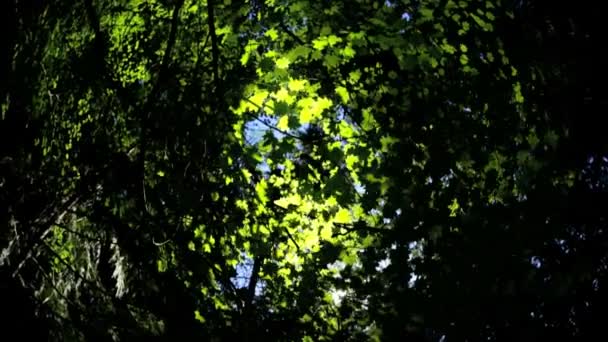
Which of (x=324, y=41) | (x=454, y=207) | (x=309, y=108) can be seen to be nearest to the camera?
(x=324, y=41)

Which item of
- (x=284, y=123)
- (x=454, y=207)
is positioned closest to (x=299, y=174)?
(x=284, y=123)

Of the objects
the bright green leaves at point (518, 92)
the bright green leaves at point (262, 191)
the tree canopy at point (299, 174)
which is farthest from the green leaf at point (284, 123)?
the bright green leaves at point (518, 92)

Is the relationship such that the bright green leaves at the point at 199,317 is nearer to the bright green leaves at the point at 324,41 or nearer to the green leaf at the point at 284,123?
the green leaf at the point at 284,123

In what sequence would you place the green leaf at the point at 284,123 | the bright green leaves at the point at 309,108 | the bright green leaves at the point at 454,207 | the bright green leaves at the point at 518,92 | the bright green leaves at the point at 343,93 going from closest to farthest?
the green leaf at the point at 284,123
the bright green leaves at the point at 309,108
the bright green leaves at the point at 343,93
the bright green leaves at the point at 454,207
the bright green leaves at the point at 518,92

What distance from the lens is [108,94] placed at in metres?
4.38

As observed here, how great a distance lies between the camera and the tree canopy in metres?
3.55

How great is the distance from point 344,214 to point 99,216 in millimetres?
2289

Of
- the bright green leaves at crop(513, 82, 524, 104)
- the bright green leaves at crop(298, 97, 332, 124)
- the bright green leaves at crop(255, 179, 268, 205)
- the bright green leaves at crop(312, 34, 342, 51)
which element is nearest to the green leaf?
the bright green leaves at crop(298, 97, 332, 124)

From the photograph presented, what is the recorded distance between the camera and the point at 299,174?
12.4 feet

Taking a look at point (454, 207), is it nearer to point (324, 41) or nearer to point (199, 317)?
point (324, 41)

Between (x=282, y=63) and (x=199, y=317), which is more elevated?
(x=282, y=63)

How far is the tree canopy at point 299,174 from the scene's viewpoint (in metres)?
3.55

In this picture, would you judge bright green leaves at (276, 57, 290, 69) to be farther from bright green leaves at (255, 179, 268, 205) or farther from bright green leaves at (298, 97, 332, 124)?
bright green leaves at (255, 179, 268, 205)

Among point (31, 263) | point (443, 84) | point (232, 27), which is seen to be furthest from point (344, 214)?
point (31, 263)
